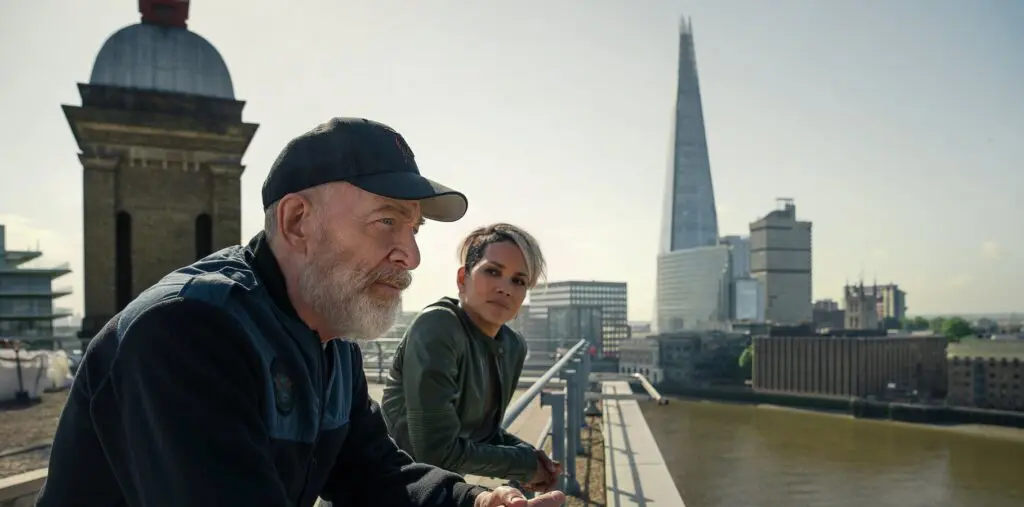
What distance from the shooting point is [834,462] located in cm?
3688

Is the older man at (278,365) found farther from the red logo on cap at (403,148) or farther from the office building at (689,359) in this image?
the office building at (689,359)

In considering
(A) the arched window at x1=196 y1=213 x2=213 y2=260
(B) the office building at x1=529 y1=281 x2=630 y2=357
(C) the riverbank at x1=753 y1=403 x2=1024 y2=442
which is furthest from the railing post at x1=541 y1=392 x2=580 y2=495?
(B) the office building at x1=529 y1=281 x2=630 y2=357

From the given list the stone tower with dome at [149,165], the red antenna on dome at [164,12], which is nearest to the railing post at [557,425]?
the stone tower with dome at [149,165]

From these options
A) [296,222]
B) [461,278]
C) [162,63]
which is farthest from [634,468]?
[162,63]

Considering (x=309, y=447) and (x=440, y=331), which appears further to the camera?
(x=440, y=331)

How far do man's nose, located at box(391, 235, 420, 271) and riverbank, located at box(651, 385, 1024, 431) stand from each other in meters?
57.0

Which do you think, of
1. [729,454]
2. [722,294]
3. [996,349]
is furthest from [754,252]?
[729,454]

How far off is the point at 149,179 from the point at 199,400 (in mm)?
6790

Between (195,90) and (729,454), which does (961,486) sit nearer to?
(729,454)

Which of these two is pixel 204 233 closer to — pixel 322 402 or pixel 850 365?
pixel 322 402

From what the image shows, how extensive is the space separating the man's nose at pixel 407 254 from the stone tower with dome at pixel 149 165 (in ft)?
19.8

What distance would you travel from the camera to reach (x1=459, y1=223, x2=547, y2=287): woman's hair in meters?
2.29

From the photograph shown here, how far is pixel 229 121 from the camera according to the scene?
7078 millimetres

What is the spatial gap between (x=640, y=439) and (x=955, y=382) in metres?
61.8
